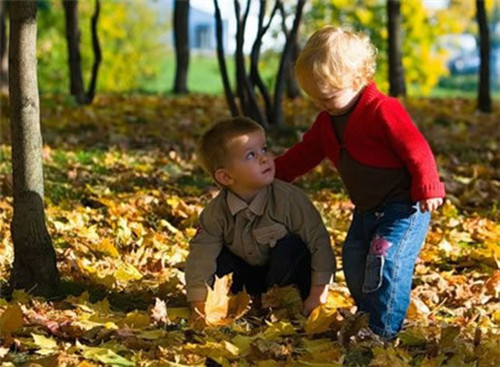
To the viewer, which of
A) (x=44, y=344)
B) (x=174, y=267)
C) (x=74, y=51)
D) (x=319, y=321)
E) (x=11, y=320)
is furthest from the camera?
(x=74, y=51)

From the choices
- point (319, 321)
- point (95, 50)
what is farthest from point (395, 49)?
point (319, 321)

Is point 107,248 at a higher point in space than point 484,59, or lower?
lower

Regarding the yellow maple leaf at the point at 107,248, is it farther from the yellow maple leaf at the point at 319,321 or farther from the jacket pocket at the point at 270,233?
the yellow maple leaf at the point at 319,321

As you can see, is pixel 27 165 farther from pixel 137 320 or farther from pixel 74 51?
pixel 74 51

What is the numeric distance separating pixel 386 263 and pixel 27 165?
145 cm

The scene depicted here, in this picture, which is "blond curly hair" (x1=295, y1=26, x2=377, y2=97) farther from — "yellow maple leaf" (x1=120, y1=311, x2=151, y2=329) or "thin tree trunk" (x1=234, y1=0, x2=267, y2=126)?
"thin tree trunk" (x1=234, y1=0, x2=267, y2=126)

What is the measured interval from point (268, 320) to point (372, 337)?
435 mm

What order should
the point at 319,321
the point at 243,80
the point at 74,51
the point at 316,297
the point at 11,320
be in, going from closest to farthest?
the point at 11,320 → the point at 319,321 → the point at 316,297 → the point at 243,80 → the point at 74,51

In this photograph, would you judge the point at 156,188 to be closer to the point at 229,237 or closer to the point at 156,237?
the point at 156,237

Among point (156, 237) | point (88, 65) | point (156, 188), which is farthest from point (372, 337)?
point (88, 65)

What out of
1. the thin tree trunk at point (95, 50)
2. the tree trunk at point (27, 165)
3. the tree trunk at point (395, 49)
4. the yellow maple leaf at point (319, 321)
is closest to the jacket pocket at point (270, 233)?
the yellow maple leaf at point (319, 321)

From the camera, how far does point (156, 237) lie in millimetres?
5078

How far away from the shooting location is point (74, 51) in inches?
504

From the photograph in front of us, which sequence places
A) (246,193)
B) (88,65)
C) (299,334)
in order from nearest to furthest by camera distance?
1. (299,334)
2. (246,193)
3. (88,65)
